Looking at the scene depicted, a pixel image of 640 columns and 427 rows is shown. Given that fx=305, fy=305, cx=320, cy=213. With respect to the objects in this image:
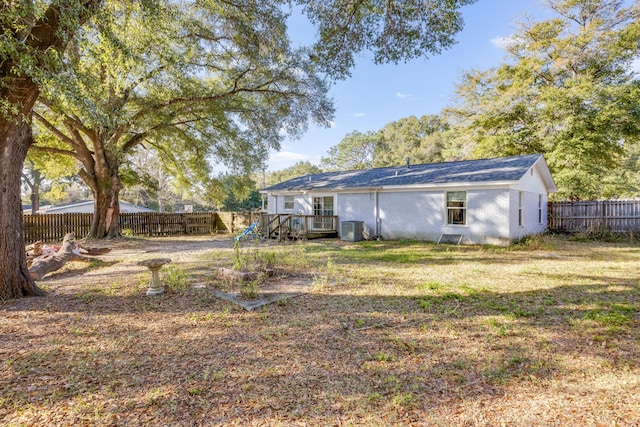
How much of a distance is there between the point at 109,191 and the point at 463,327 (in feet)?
49.2

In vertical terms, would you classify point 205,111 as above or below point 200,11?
below

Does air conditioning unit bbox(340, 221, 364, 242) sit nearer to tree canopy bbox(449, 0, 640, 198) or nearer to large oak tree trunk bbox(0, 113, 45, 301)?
large oak tree trunk bbox(0, 113, 45, 301)

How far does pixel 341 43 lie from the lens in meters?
6.38

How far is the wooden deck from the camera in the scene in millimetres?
13695

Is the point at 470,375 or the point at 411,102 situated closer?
the point at 470,375

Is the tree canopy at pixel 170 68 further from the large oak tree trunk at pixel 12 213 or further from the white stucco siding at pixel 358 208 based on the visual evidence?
the white stucco siding at pixel 358 208

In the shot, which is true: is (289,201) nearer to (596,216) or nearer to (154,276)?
(154,276)

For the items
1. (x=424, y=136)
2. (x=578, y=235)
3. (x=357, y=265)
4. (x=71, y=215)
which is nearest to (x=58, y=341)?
(x=357, y=265)

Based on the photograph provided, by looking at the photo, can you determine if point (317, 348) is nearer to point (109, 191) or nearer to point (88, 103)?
point (88, 103)

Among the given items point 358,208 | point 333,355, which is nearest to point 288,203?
point 358,208

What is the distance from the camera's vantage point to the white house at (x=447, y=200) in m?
10.9

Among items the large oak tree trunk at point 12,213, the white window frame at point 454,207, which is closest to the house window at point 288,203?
the white window frame at point 454,207

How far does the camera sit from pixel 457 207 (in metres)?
11.7

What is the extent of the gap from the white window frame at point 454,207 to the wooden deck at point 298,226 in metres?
5.13
